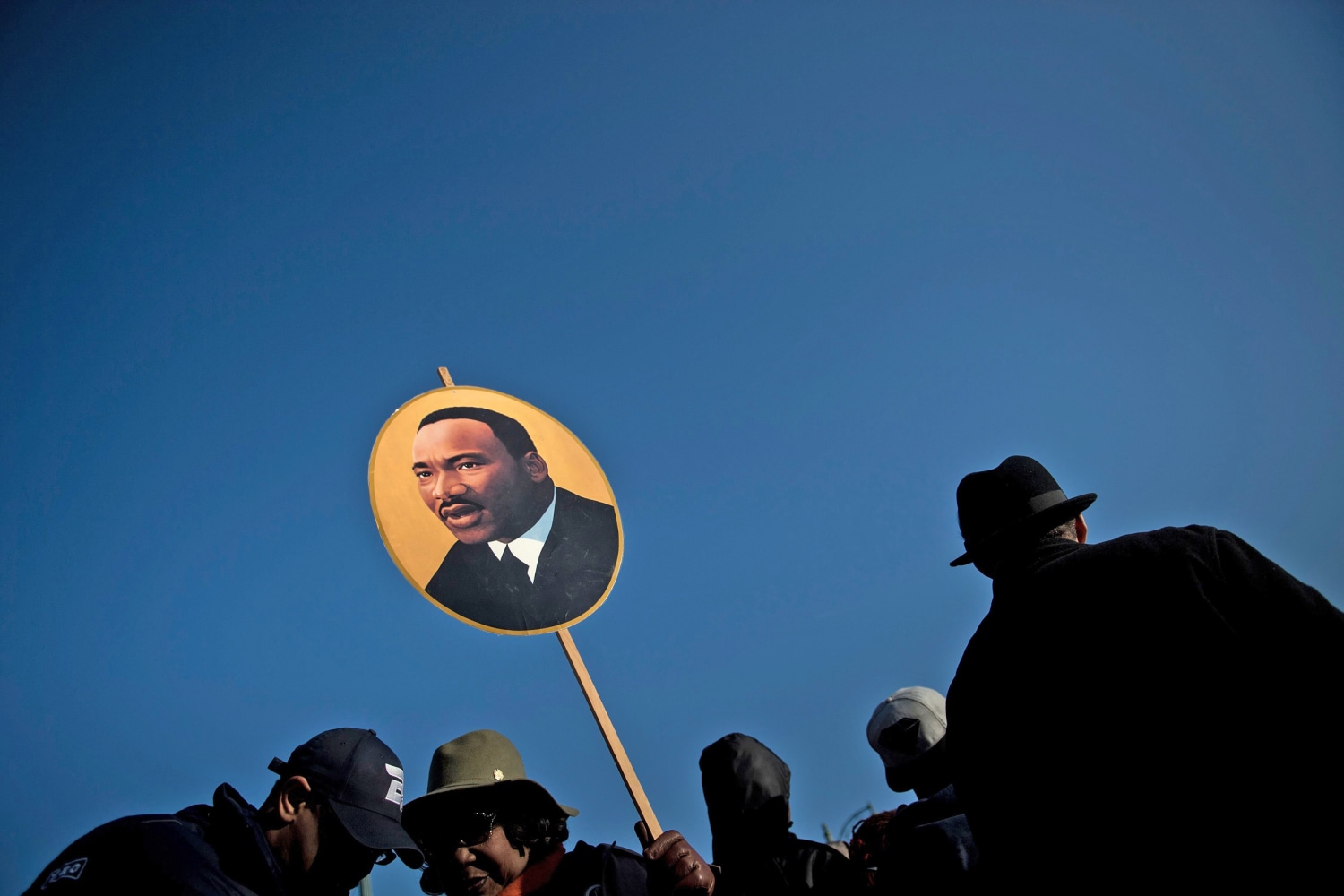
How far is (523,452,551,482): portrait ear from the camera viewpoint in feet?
15.4

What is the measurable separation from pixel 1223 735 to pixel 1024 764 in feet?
1.65

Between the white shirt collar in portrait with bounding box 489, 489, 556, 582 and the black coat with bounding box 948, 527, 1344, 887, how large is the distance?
2632mm

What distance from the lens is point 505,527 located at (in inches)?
174

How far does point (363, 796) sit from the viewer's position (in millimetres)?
3119

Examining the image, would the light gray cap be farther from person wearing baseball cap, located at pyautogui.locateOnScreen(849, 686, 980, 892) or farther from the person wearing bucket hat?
the person wearing bucket hat

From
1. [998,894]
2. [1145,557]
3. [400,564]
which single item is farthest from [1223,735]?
[400,564]

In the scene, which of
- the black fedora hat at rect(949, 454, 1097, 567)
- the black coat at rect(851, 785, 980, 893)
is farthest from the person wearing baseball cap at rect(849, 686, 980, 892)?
the black fedora hat at rect(949, 454, 1097, 567)

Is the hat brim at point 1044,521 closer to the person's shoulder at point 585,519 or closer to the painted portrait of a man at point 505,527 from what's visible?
the painted portrait of a man at point 505,527

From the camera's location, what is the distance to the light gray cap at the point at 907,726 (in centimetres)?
359

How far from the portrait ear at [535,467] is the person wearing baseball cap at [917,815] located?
2.24 metres

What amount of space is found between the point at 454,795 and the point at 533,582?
107 cm

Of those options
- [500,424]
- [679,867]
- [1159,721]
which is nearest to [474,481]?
[500,424]

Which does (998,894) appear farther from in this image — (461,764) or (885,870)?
(461,764)

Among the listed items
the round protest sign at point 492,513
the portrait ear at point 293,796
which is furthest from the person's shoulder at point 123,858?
the round protest sign at point 492,513
